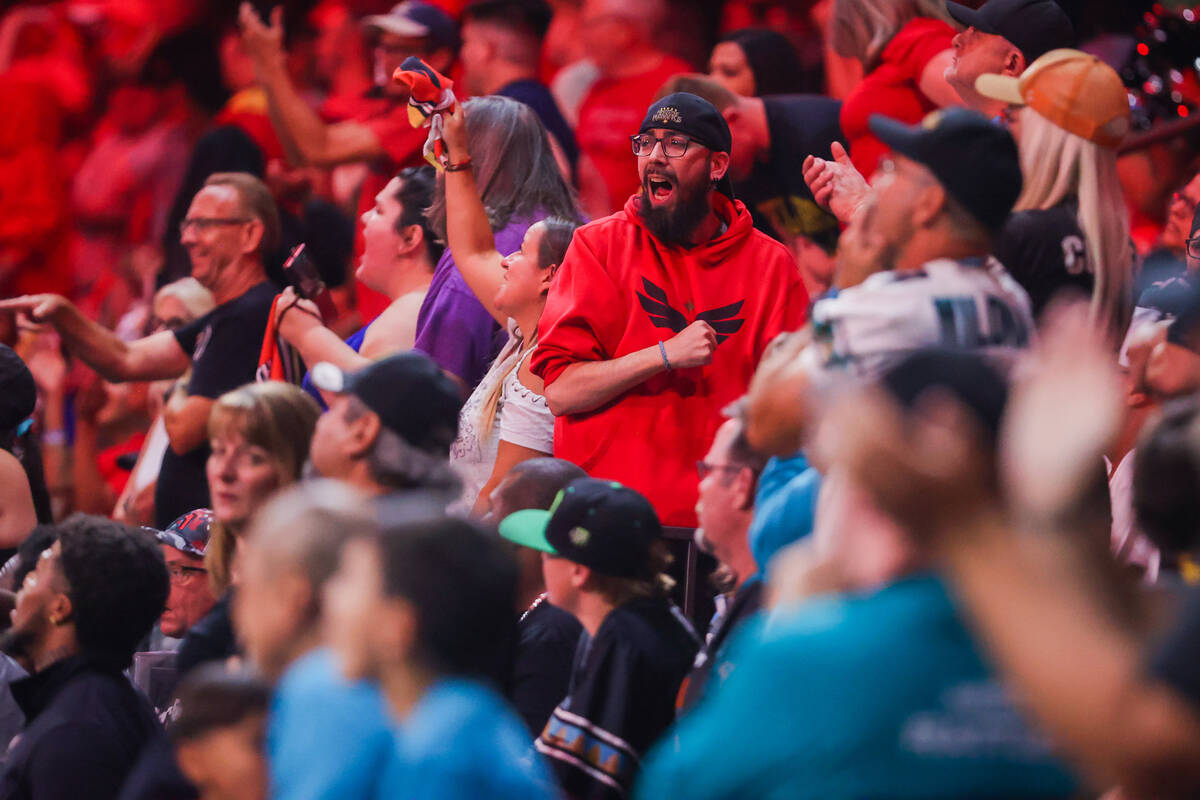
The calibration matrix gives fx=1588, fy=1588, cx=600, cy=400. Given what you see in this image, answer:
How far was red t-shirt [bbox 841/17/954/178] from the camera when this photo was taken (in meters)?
5.25

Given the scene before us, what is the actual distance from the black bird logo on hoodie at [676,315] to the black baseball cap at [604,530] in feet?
3.02

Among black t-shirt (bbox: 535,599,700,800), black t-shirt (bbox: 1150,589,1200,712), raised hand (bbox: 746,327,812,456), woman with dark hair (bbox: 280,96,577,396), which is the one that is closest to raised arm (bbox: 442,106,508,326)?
woman with dark hair (bbox: 280,96,577,396)

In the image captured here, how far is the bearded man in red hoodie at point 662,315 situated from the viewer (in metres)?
4.21

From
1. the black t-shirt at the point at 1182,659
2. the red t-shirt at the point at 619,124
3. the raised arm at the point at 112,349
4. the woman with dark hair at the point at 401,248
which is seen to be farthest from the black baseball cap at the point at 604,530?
the red t-shirt at the point at 619,124

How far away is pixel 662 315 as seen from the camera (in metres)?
4.25

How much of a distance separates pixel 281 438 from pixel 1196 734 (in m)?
2.18

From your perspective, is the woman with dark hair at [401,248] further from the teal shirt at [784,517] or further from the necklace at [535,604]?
the teal shirt at [784,517]

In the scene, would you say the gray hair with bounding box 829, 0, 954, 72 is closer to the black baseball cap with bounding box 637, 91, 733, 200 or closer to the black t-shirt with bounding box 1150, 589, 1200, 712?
the black baseball cap with bounding box 637, 91, 733, 200

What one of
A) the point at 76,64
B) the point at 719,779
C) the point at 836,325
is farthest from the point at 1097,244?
the point at 76,64

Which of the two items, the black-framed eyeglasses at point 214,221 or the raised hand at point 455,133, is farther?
the black-framed eyeglasses at point 214,221

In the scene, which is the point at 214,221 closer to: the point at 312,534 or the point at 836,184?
the point at 836,184

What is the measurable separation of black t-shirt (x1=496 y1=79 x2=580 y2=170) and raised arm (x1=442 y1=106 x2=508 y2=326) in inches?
56.1

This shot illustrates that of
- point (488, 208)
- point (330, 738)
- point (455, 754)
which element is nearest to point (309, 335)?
point (488, 208)

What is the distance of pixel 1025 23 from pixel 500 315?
1.71 metres
